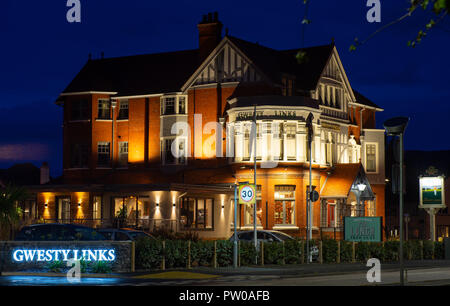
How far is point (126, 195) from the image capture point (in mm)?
57188

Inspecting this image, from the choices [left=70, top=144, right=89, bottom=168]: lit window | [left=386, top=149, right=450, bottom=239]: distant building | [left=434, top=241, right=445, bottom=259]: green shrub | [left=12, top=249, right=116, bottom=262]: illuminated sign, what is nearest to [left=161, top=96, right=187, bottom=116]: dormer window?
[left=70, top=144, right=89, bottom=168]: lit window

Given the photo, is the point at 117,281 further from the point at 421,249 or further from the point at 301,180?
the point at 301,180

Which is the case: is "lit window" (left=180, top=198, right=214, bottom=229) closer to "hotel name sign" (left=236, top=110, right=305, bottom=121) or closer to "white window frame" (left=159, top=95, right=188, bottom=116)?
"hotel name sign" (left=236, top=110, right=305, bottom=121)

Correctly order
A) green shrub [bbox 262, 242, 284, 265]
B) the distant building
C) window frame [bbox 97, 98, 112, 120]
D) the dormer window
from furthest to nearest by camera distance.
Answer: the distant building, window frame [bbox 97, 98, 112, 120], the dormer window, green shrub [bbox 262, 242, 284, 265]

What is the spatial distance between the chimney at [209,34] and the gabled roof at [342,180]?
1283 centimetres

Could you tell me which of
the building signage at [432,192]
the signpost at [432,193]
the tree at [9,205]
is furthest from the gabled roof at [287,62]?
the tree at [9,205]

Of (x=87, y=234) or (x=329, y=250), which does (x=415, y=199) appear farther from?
(x=87, y=234)

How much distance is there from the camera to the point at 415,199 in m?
94.8

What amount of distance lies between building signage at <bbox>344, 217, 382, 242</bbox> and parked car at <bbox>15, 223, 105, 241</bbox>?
38.0 feet

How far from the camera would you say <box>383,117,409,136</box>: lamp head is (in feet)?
68.6

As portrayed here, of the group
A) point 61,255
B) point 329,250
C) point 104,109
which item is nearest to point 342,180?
point 104,109

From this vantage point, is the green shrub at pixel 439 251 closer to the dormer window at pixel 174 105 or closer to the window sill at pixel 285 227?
the window sill at pixel 285 227

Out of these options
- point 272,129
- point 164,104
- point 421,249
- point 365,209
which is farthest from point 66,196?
point 421,249

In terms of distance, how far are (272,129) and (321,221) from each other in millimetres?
7642
